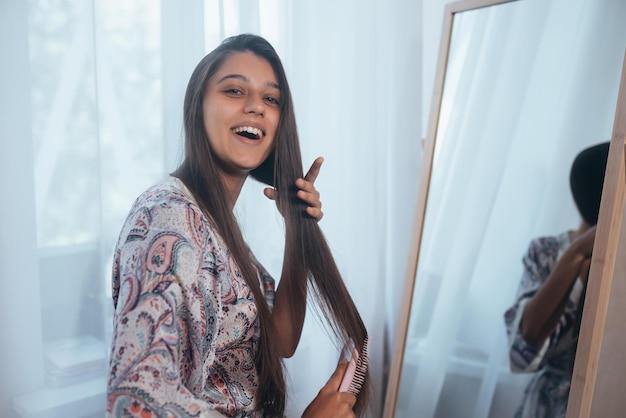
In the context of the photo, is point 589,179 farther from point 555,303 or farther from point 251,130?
point 251,130

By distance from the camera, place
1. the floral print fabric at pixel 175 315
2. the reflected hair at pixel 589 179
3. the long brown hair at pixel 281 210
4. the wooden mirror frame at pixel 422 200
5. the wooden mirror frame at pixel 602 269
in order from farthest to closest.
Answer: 1. the wooden mirror frame at pixel 422 200
2. the reflected hair at pixel 589 179
3. the wooden mirror frame at pixel 602 269
4. the long brown hair at pixel 281 210
5. the floral print fabric at pixel 175 315

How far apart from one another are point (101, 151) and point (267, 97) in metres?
0.35

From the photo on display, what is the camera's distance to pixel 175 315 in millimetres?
708

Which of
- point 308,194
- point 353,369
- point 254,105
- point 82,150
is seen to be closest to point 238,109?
point 254,105

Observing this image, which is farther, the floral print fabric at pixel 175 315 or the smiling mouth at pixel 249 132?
the smiling mouth at pixel 249 132

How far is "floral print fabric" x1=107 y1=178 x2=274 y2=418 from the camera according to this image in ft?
2.19

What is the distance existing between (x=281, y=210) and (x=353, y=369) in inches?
12.5

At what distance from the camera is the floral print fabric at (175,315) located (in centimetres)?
67

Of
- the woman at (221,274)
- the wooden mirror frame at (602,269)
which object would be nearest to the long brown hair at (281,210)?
the woman at (221,274)

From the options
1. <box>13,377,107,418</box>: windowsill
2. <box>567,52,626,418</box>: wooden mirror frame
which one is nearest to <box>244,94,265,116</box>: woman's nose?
<box>13,377,107,418</box>: windowsill

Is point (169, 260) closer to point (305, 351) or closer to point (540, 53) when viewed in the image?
point (305, 351)

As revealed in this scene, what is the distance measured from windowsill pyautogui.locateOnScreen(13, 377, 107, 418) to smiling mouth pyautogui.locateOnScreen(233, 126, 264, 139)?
0.58m

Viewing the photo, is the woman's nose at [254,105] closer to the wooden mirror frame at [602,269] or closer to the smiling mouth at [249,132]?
the smiling mouth at [249,132]

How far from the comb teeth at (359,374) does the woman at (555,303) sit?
0.66m
